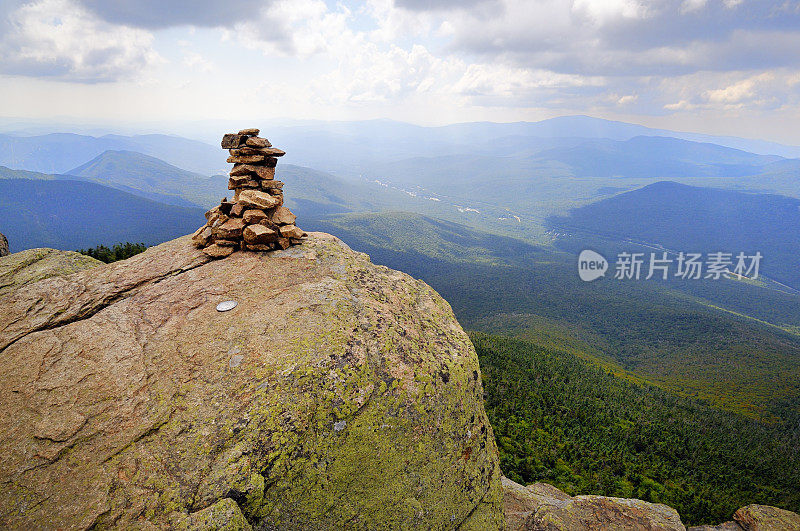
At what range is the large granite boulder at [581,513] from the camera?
55.1 ft

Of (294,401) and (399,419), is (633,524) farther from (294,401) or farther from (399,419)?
(294,401)

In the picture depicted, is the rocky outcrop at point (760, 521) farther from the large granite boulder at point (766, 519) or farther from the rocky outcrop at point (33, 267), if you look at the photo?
the rocky outcrop at point (33, 267)

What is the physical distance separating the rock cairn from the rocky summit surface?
1.03 meters

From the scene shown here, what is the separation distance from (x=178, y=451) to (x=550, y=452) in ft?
170

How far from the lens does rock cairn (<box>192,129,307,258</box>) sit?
1405 cm

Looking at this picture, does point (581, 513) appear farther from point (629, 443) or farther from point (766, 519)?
point (629, 443)

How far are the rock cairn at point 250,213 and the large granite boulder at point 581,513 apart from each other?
17086 millimetres

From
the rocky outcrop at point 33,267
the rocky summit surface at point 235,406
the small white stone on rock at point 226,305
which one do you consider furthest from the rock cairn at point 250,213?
the rocky outcrop at point 33,267

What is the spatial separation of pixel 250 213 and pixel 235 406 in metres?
7.91

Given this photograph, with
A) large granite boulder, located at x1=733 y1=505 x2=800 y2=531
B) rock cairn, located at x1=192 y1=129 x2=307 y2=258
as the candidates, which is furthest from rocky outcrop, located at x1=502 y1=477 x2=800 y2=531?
rock cairn, located at x1=192 y1=129 x2=307 y2=258

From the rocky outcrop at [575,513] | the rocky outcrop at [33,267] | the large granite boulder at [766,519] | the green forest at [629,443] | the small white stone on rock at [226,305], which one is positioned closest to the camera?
the small white stone on rock at [226,305]

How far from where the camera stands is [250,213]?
14031mm

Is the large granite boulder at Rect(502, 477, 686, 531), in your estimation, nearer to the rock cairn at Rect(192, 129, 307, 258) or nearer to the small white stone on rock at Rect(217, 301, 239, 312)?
the small white stone on rock at Rect(217, 301, 239, 312)

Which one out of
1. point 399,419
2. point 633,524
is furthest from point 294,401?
point 633,524
